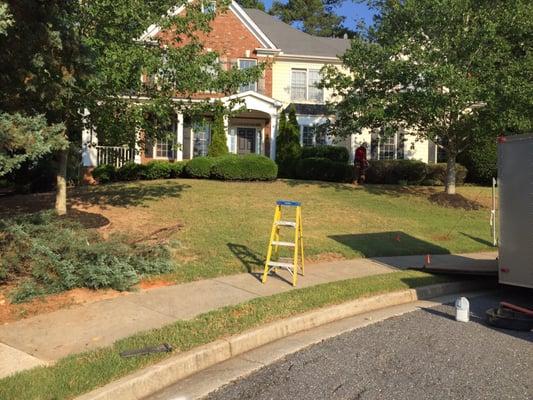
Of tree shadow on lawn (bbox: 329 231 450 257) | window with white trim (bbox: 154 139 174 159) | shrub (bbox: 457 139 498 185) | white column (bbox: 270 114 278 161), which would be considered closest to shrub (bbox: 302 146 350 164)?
white column (bbox: 270 114 278 161)

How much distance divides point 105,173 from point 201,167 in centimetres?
405

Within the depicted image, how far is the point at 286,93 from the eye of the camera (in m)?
29.3

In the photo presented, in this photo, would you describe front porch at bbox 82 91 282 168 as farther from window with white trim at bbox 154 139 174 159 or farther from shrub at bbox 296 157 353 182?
shrub at bbox 296 157 353 182

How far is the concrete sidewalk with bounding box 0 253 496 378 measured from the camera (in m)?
5.39

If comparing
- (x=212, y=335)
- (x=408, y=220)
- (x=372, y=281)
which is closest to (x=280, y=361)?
(x=212, y=335)

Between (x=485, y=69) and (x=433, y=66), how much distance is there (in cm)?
163

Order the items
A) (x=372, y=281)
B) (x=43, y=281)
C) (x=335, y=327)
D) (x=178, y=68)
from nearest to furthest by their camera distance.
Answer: (x=335, y=327) → (x=43, y=281) → (x=372, y=281) → (x=178, y=68)

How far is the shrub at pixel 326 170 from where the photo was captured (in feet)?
73.0

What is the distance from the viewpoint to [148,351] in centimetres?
523

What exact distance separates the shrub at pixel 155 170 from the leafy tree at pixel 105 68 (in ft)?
20.0

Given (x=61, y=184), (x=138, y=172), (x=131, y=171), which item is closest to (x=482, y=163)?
(x=138, y=172)

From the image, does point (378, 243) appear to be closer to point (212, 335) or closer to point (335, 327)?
point (335, 327)

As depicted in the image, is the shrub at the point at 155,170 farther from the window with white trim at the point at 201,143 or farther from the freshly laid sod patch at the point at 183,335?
the freshly laid sod patch at the point at 183,335

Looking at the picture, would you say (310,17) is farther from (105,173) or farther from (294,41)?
(105,173)
